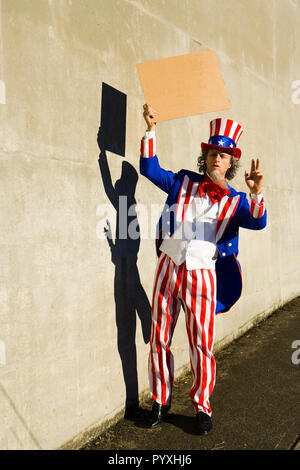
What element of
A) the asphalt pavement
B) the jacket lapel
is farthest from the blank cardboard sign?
the asphalt pavement

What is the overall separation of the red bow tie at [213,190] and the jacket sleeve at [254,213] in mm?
139

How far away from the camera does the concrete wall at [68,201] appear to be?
2299mm

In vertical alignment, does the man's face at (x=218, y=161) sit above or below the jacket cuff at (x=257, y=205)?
above

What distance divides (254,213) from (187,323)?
0.75 meters

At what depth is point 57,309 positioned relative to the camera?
8.33ft

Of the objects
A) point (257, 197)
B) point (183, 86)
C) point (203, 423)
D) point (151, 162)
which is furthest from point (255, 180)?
point (203, 423)

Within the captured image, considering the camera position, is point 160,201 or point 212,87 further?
point 160,201

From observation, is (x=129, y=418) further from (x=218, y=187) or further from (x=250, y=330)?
(x=250, y=330)

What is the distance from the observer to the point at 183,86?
9.98 ft

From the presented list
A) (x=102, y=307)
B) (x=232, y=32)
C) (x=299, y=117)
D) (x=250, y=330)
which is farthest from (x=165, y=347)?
(x=299, y=117)

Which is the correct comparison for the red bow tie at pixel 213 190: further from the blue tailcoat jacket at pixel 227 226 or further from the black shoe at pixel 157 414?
the black shoe at pixel 157 414

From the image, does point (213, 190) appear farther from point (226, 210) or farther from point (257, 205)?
point (257, 205)

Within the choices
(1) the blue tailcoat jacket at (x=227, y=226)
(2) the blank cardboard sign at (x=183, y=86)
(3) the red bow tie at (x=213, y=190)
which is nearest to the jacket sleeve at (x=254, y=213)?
(1) the blue tailcoat jacket at (x=227, y=226)

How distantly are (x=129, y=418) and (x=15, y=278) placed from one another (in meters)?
1.29
